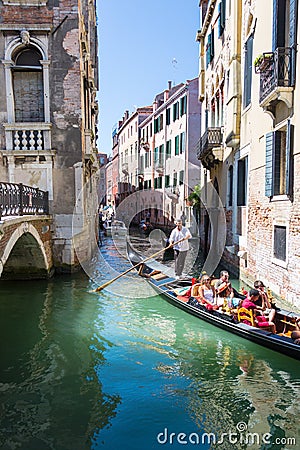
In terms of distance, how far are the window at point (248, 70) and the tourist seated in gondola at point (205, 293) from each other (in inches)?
182

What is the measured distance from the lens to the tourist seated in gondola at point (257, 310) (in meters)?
5.55

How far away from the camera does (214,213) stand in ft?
45.1

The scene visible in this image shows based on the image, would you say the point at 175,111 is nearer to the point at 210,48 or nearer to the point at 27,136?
the point at 210,48

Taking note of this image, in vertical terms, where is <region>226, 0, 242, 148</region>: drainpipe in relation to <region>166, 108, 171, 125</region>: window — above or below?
below

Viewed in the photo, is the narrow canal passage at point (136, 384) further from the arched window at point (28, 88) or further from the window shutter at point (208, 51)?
the window shutter at point (208, 51)

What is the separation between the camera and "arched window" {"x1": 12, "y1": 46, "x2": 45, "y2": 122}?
32.5 ft

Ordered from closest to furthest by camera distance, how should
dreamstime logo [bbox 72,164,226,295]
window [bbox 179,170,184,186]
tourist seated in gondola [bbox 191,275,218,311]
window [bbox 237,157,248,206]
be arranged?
tourist seated in gondola [bbox 191,275,218,311] < window [bbox 237,157,248,206] < dreamstime logo [bbox 72,164,226,295] < window [bbox 179,170,184,186]

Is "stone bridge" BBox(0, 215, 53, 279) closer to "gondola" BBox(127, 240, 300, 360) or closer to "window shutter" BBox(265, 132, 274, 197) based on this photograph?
"gondola" BBox(127, 240, 300, 360)

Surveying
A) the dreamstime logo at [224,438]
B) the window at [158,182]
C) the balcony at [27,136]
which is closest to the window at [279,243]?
the dreamstime logo at [224,438]

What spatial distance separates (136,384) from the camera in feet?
15.0

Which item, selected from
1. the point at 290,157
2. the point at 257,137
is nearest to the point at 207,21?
the point at 257,137

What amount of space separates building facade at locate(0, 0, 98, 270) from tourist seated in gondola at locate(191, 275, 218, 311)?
3.98 m

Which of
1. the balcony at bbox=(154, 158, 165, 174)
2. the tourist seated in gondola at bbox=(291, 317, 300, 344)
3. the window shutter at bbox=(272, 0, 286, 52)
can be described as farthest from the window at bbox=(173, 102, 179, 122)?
the tourist seated in gondola at bbox=(291, 317, 300, 344)

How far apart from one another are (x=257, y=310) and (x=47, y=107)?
6.81 m
